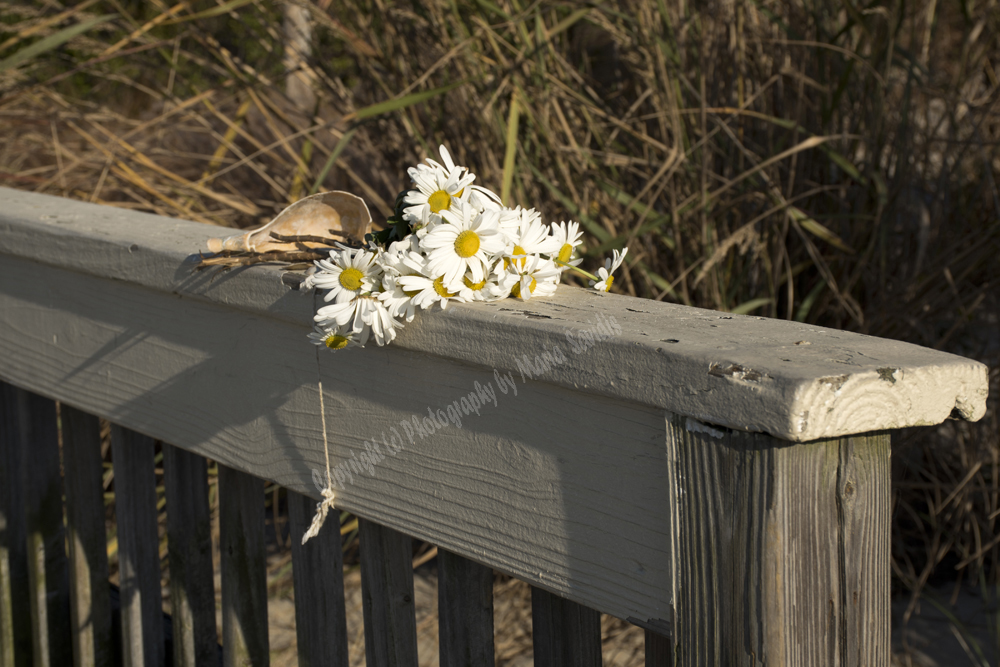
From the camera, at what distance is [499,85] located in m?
1.88

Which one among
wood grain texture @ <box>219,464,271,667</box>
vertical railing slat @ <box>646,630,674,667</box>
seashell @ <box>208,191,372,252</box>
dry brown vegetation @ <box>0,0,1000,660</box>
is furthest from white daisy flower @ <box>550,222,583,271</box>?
dry brown vegetation @ <box>0,0,1000,660</box>

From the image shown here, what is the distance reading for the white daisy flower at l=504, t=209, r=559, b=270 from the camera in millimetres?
786

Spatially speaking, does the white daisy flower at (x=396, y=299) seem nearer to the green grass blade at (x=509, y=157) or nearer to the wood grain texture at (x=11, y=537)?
the green grass blade at (x=509, y=157)

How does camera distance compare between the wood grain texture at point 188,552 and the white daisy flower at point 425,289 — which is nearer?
the white daisy flower at point 425,289

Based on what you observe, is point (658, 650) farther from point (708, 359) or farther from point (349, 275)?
point (349, 275)

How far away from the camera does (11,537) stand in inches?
58.6

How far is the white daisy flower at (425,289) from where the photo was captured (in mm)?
747

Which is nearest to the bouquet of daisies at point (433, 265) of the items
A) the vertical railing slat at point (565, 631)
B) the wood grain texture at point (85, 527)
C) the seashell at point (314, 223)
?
the seashell at point (314, 223)

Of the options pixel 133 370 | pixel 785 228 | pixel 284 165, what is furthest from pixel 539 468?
pixel 284 165

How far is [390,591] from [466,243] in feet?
1.44

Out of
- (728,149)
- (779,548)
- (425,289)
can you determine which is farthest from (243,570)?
(728,149)

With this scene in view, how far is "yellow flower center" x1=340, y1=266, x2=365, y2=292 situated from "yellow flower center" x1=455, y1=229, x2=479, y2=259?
0.31 ft

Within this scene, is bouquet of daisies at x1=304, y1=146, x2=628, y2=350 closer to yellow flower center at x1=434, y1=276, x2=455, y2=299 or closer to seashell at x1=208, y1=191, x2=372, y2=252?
yellow flower center at x1=434, y1=276, x2=455, y2=299

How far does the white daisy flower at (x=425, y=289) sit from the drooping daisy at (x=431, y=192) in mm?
56
